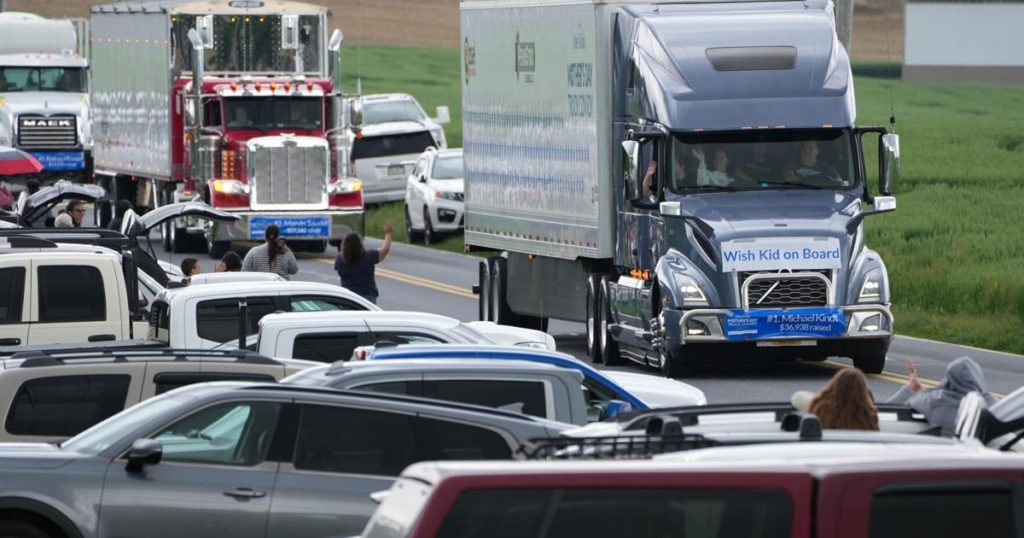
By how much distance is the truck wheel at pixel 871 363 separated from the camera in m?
22.0

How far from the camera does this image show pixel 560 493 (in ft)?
20.4

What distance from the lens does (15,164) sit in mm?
33531

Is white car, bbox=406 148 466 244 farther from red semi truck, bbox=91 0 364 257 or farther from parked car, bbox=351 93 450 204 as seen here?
parked car, bbox=351 93 450 204

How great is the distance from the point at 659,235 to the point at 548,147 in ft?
10.3

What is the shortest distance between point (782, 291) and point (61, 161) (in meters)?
36.4

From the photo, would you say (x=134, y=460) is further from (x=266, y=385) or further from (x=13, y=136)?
(x=13, y=136)

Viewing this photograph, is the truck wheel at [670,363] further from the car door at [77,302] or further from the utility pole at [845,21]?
the utility pole at [845,21]

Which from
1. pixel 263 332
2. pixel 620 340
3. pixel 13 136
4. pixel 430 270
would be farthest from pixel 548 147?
pixel 13 136

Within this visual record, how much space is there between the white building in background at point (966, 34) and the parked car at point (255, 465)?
57.5 metres

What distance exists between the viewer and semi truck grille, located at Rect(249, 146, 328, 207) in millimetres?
38969

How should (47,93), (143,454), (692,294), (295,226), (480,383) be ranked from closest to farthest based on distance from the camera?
(143,454)
(480,383)
(692,294)
(295,226)
(47,93)

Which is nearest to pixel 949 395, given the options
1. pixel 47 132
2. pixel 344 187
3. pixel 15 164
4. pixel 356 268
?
pixel 356 268

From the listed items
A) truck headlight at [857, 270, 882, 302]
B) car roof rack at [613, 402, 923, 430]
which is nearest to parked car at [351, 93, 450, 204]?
truck headlight at [857, 270, 882, 302]

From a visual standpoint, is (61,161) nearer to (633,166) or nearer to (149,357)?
(633,166)
